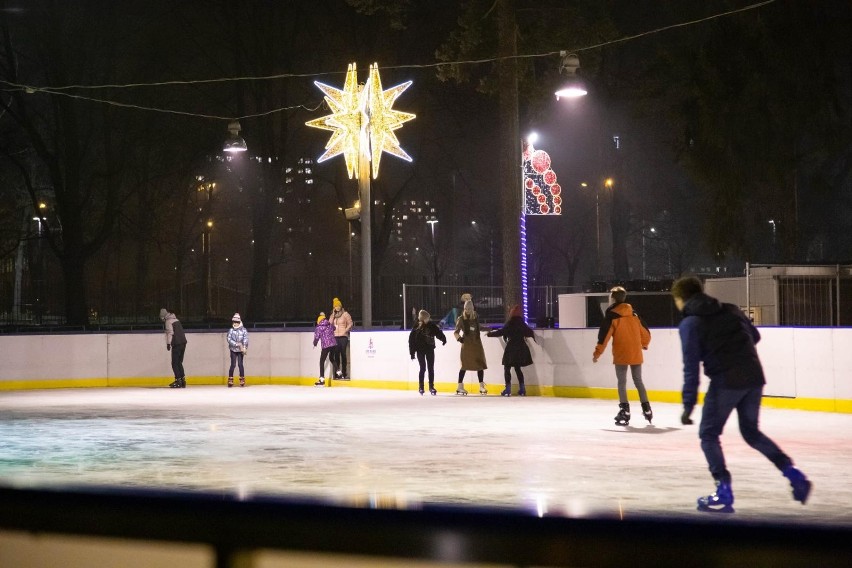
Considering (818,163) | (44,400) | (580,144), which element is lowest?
(44,400)

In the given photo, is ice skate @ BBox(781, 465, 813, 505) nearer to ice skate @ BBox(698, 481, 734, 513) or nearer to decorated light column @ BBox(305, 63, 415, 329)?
ice skate @ BBox(698, 481, 734, 513)

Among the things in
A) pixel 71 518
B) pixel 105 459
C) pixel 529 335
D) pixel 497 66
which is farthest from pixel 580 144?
pixel 71 518

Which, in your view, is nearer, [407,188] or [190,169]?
[190,169]

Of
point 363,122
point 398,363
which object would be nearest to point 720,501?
point 398,363

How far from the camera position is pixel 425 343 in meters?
22.7

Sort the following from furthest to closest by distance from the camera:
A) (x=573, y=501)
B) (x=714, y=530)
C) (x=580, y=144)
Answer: (x=580, y=144) → (x=573, y=501) → (x=714, y=530)

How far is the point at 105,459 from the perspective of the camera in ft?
39.4

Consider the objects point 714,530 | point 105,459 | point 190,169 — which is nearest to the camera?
point 714,530

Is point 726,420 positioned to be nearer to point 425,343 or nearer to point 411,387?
point 425,343

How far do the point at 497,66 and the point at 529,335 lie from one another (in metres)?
6.29

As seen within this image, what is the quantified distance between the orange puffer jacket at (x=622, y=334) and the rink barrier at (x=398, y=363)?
149 inches

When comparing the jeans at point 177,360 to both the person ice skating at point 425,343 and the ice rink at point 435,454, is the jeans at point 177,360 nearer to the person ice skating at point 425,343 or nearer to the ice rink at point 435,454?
the ice rink at point 435,454

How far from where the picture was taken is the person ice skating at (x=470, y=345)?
22172 mm

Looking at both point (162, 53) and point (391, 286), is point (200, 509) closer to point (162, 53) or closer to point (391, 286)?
point (391, 286)
